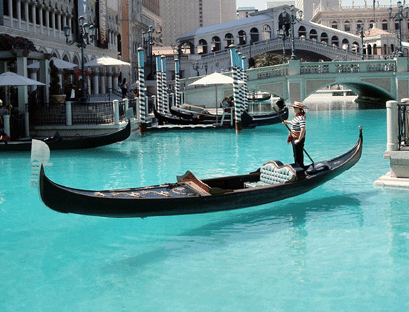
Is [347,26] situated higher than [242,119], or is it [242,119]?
[347,26]

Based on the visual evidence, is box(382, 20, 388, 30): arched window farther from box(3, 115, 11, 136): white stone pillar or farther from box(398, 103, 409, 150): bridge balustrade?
box(398, 103, 409, 150): bridge balustrade

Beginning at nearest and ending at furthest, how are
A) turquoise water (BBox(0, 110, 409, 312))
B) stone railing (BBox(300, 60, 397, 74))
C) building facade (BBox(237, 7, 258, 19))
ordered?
turquoise water (BBox(0, 110, 409, 312)) → stone railing (BBox(300, 60, 397, 74)) → building facade (BBox(237, 7, 258, 19))

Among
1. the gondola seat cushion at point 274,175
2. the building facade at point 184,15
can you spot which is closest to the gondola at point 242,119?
the gondola seat cushion at point 274,175

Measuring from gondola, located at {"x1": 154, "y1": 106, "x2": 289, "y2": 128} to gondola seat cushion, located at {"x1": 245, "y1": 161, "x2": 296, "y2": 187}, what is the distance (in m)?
11.1

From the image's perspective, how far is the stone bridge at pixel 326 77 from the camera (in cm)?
2897

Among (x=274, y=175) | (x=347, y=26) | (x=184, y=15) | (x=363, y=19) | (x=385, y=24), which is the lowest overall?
(x=274, y=175)

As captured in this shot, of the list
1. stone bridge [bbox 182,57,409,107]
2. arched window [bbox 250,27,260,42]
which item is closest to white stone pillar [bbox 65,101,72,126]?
stone bridge [bbox 182,57,409,107]

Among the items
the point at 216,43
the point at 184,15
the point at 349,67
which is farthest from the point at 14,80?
the point at 184,15

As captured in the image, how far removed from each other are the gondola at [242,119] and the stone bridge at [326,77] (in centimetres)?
872

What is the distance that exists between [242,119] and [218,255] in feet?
44.4

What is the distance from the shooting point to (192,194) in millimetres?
6965

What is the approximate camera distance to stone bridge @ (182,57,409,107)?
1141 inches

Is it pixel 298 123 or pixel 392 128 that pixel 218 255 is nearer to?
pixel 298 123

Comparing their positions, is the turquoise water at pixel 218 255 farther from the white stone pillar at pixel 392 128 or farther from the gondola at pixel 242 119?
the gondola at pixel 242 119
